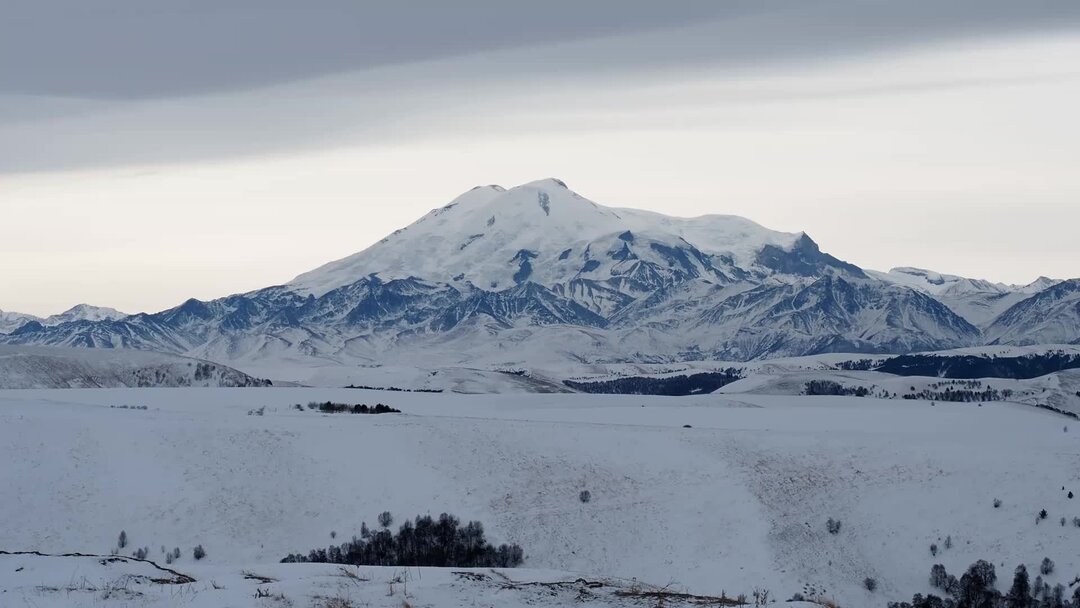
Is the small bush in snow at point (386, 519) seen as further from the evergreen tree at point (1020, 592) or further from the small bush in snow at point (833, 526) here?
the evergreen tree at point (1020, 592)

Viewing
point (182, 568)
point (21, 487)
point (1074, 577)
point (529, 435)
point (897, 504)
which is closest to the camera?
point (182, 568)

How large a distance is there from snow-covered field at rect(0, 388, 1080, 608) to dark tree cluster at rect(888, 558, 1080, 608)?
1.55m

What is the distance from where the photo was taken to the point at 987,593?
7862 cm

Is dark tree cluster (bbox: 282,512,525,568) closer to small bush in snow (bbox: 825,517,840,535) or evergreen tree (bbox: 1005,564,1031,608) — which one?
small bush in snow (bbox: 825,517,840,535)

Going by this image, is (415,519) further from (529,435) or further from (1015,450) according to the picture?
(1015,450)

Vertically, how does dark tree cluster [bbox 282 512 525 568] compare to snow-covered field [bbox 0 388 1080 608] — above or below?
below

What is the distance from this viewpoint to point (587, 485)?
9525 centimetres

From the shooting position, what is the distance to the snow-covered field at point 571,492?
8244 cm

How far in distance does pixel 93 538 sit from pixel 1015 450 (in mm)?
70888

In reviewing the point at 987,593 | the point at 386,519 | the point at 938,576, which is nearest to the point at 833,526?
the point at 938,576

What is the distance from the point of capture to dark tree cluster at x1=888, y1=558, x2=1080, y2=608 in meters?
76.8

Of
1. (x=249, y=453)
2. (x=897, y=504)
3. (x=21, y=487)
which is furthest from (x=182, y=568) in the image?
(x=897, y=504)

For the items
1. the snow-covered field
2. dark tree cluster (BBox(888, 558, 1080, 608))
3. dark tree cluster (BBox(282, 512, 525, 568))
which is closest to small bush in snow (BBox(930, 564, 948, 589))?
dark tree cluster (BBox(888, 558, 1080, 608))

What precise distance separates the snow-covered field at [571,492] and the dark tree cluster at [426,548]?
1580 mm
